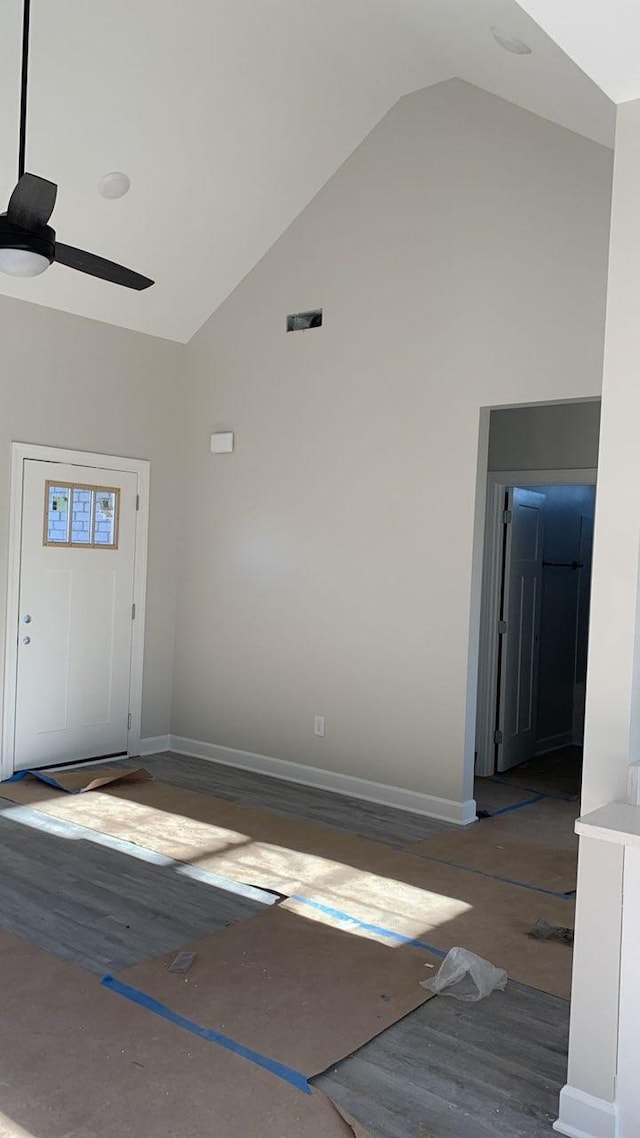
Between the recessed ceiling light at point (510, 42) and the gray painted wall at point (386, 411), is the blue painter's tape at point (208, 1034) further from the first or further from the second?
the recessed ceiling light at point (510, 42)

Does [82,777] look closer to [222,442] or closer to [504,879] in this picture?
[222,442]

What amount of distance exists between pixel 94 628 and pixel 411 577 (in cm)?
214

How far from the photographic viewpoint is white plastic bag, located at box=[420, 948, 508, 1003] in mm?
2977

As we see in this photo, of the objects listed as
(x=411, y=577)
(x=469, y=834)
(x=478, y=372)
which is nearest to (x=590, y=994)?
(x=469, y=834)

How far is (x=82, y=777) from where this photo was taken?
536cm

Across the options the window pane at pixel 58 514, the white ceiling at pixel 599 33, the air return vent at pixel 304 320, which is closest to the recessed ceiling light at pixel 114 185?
the air return vent at pixel 304 320

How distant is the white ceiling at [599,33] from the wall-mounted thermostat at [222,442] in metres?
3.98

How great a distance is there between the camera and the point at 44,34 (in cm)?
392

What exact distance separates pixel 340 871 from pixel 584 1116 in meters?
1.85

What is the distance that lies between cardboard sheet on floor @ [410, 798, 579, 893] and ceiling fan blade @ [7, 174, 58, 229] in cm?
317

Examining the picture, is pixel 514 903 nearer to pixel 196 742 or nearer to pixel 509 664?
pixel 509 664

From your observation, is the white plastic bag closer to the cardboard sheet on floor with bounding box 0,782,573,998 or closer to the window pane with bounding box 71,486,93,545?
the cardboard sheet on floor with bounding box 0,782,573,998

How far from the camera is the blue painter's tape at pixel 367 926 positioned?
3.27 metres

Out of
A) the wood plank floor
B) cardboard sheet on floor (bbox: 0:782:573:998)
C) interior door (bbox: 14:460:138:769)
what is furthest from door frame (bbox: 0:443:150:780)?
the wood plank floor
